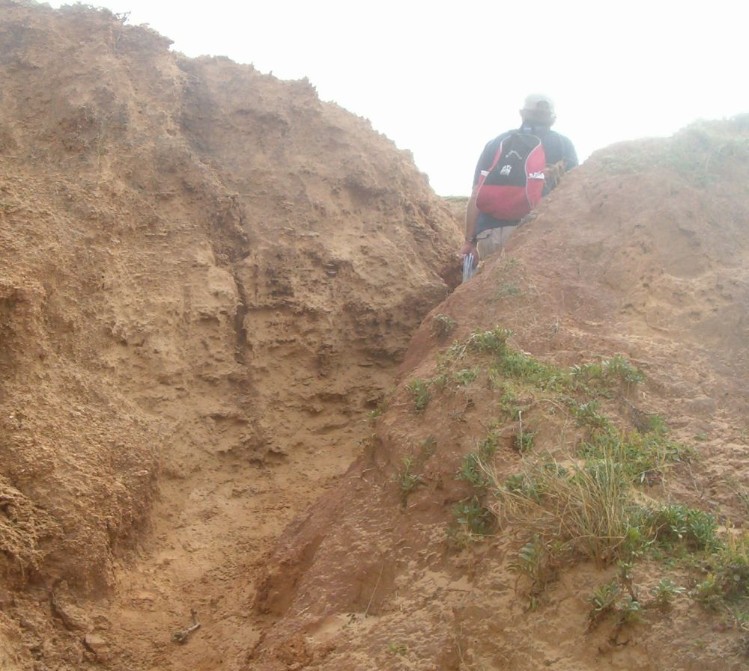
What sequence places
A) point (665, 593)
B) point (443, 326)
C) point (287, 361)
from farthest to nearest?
point (287, 361)
point (443, 326)
point (665, 593)

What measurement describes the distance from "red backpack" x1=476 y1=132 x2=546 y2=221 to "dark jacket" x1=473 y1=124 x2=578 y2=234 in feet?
0.17

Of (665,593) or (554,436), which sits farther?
(554,436)

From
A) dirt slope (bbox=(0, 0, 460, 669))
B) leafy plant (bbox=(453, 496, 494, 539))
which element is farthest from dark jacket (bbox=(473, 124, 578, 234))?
leafy plant (bbox=(453, 496, 494, 539))

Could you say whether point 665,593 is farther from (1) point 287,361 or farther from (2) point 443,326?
(1) point 287,361

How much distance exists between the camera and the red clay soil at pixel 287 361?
4.14 m

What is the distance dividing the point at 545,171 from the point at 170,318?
3493 millimetres

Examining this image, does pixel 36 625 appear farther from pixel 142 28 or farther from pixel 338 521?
pixel 142 28

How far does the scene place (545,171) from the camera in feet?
24.0

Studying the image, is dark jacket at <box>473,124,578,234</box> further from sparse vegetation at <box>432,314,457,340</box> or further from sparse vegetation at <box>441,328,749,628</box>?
sparse vegetation at <box>441,328,749,628</box>

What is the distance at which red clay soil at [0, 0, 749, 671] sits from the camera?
4145 millimetres

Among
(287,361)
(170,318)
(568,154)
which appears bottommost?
(287,361)

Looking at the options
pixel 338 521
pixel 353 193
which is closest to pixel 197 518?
pixel 338 521

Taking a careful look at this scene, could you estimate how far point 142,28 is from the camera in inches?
315

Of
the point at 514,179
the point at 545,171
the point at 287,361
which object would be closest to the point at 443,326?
the point at 287,361
